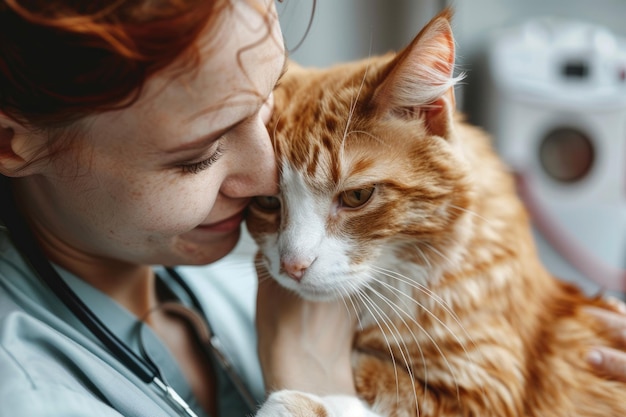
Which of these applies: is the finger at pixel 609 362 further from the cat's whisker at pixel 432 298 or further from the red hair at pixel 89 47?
the red hair at pixel 89 47

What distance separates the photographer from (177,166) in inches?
38.3

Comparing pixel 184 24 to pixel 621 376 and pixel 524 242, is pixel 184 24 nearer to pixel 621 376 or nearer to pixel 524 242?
pixel 524 242

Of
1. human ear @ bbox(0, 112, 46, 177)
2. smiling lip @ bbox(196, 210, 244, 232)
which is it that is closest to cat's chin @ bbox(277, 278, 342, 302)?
smiling lip @ bbox(196, 210, 244, 232)

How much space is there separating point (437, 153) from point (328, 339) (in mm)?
423

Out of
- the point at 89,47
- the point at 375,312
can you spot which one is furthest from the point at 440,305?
the point at 89,47

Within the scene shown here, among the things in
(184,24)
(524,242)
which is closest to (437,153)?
(524,242)

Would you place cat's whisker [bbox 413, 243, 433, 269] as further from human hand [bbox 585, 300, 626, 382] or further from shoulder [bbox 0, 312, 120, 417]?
shoulder [bbox 0, 312, 120, 417]

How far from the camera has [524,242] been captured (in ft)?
4.38

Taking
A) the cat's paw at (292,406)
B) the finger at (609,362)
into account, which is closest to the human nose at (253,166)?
the cat's paw at (292,406)

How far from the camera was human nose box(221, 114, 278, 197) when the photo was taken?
3.36 ft

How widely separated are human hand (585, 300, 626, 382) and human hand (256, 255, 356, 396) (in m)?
0.49

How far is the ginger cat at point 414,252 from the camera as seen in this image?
44.5 inches

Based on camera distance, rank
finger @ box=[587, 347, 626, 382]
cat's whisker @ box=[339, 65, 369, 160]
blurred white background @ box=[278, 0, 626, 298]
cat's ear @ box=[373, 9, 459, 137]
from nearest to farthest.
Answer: cat's ear @ box=[373, 9, 459, 137], cat's whisker @ box=[339, 65, 369, 160], finger @ box=[587, 347, 626, 382], blurred white background @ box=[278, 0, 626, 298]

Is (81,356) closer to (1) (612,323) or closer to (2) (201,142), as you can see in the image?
(2) (201,142)
